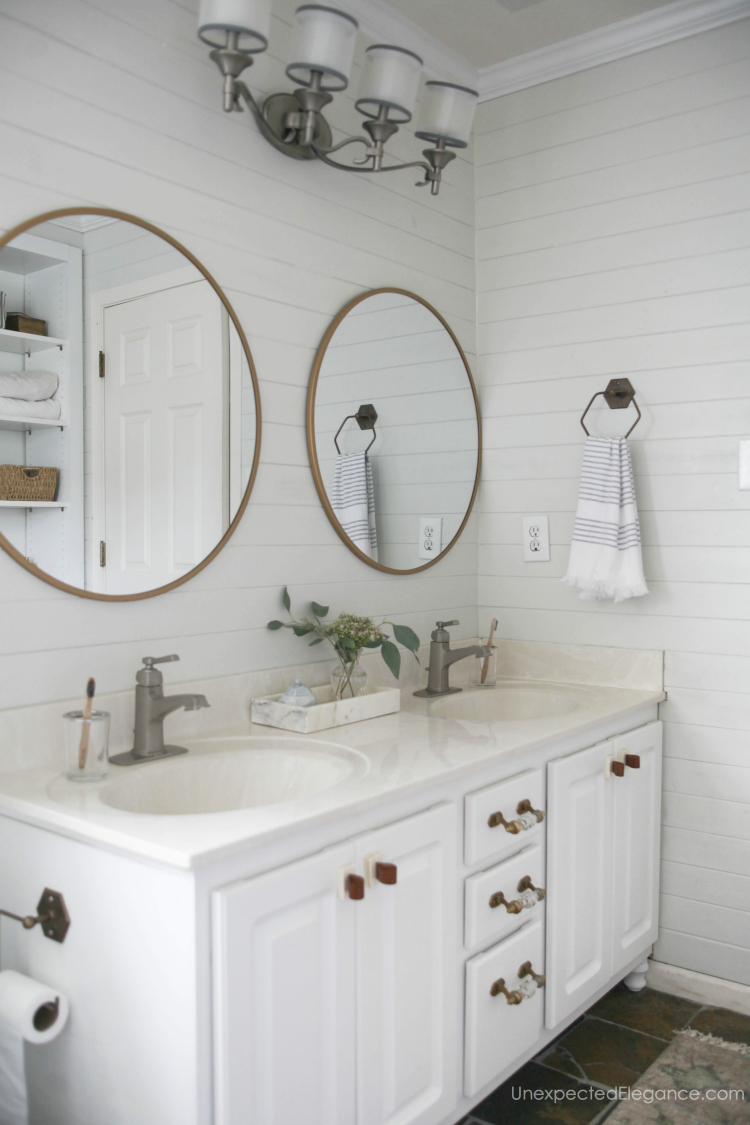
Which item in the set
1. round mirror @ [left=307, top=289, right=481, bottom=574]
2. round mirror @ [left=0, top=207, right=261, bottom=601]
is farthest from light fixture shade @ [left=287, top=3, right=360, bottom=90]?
round mirror @ [left=307, top=289, right=481, bottom=574]

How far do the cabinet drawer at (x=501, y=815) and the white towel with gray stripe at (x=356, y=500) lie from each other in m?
0.73

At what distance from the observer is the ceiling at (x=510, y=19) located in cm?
225

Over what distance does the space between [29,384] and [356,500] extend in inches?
35.3

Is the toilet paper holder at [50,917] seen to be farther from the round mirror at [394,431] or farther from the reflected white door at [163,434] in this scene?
the round mirror at [394,431]

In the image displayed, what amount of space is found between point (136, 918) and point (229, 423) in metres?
1.02

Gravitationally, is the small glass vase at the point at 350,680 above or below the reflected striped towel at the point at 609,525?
below

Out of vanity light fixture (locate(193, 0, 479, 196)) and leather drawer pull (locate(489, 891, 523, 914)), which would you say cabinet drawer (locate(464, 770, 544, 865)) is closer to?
leather drawer pull (locate(489, 891, 523, 914))

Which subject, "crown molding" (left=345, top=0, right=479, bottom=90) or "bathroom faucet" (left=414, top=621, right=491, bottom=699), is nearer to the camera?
"crown molding" (left=345, top=0, right=479, bottom=90)

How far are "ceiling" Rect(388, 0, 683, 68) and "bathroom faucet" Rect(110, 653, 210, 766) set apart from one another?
176 cm

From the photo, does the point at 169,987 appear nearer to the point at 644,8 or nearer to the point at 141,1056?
the point at 141,1056

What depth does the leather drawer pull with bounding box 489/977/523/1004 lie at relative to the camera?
1712 millimetres

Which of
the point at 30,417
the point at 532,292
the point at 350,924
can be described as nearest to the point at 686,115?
the point at 532,292

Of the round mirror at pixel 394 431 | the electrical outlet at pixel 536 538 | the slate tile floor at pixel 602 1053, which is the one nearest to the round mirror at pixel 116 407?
the round mirror at pixel 394 431

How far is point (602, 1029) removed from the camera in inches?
84.1
